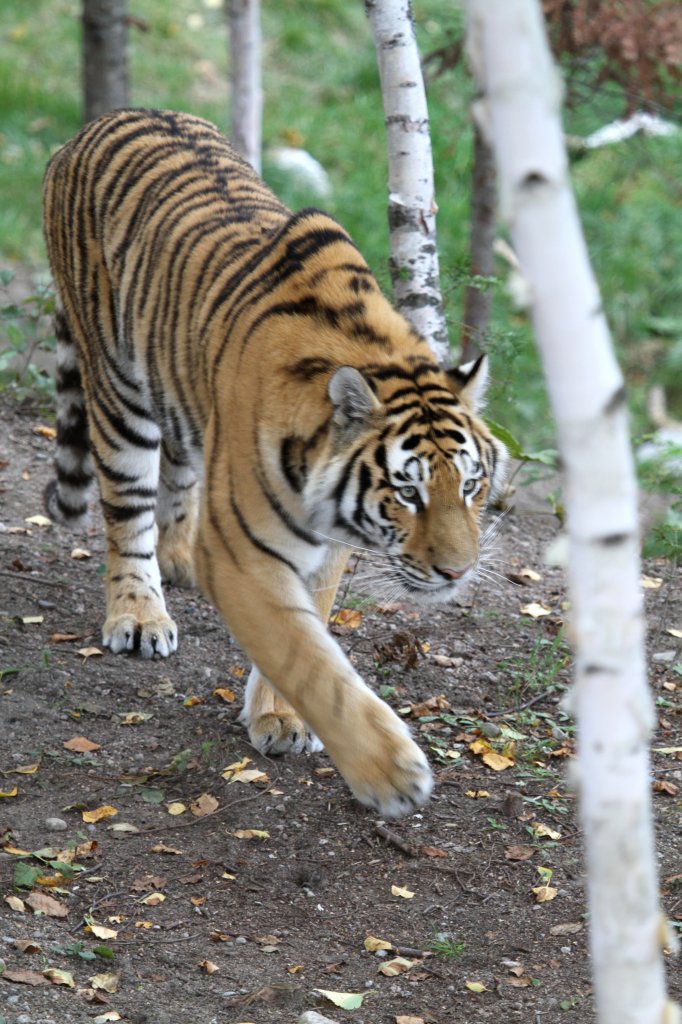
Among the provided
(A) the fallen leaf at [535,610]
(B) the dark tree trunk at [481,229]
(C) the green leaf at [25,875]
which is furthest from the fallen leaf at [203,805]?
(B) the dark tree trunk at [481,229]

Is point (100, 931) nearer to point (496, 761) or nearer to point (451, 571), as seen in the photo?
point (451, 571)

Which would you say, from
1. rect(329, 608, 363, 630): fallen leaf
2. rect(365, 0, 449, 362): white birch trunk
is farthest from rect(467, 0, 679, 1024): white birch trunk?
rect(365, 0, 449, 362): white birch trunk

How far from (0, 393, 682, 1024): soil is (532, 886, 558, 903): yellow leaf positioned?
12mm

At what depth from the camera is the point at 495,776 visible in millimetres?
3900

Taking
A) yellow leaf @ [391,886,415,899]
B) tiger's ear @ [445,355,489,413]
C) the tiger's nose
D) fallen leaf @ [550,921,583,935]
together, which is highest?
tiger's ear @ [445,355,489,413]

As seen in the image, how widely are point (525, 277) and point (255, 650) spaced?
198 cm

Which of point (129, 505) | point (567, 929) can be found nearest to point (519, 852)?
point (567, 929)

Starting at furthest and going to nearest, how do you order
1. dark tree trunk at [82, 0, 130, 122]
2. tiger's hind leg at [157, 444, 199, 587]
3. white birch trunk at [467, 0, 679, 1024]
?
dark tree trunk at [82, 0, 130, 122] → tiger's hind leg at [157, 444, 199, 587] → white birch trunk at [467, 0, 679, 1024]

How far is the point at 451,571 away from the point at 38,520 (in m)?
2.79

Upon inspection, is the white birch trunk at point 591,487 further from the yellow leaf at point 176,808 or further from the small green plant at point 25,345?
the small green plant at point 25,345

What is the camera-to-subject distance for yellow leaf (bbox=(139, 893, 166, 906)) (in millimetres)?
3297

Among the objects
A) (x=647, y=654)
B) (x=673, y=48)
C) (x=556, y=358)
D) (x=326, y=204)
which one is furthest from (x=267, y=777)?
(x=326, y=204)

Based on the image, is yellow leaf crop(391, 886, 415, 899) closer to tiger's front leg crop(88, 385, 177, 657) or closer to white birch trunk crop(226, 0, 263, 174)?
tiger's front leg crop(88, 385, 177, 657)

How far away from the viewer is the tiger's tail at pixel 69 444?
5031mm
